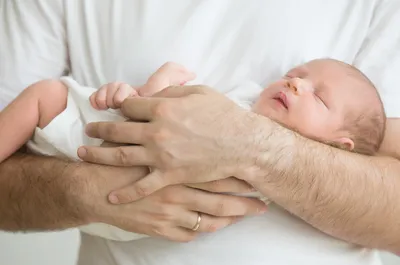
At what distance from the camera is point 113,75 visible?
1.40m

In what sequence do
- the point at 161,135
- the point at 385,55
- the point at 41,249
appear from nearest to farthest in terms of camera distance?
the point at 161,135
the point at 385,55
the point at 41,249

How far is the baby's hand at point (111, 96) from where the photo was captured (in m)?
1.20

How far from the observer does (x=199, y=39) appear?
140cm

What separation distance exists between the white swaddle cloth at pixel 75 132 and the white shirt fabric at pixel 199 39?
0.39ft

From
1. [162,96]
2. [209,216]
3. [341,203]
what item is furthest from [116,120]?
[341,203]

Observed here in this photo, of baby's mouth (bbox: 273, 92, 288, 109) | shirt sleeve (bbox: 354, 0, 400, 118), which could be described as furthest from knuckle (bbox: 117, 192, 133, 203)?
shirt sleeve (bbox: 354, 0, 400, 118)

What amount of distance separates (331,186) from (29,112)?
548 millimetres

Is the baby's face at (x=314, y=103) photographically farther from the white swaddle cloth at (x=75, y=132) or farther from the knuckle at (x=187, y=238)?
the knuckle at (x=187, y=238)

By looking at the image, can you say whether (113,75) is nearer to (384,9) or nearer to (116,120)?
(116,120)

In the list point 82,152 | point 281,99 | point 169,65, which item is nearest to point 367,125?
point 281,99

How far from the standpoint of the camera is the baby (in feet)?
4.03

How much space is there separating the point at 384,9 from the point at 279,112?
361mm

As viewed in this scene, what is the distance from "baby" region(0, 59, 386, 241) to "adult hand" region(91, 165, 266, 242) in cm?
7

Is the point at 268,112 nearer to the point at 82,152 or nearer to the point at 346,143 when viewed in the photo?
the point at 346,143
